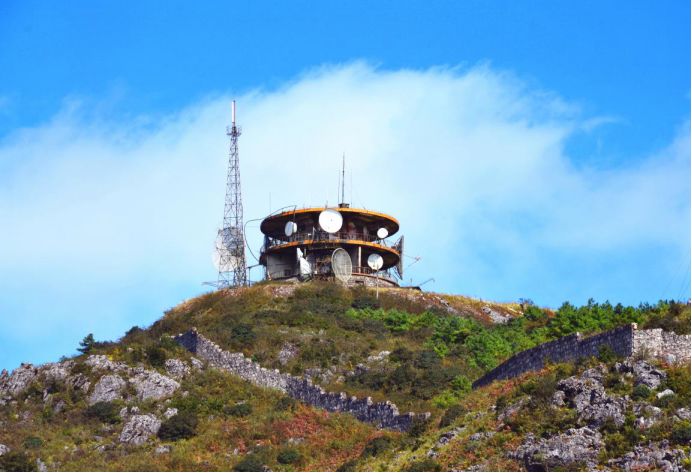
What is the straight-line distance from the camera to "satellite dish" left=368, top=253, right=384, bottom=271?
331ft

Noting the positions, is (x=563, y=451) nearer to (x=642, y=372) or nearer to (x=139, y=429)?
(x=642, y=372)

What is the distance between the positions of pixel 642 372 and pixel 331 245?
55.0m

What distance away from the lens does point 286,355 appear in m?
75.1

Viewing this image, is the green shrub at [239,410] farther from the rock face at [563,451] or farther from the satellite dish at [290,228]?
the satellite dish at [290,228]

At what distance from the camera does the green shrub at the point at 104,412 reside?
2569 inches

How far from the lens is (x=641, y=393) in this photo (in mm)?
44625

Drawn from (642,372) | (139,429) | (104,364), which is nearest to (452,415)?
(642,372)

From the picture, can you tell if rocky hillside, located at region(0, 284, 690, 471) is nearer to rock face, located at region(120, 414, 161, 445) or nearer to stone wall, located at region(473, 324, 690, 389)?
rock face, located at region(120, 414, 161, 445)

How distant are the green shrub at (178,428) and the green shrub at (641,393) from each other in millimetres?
25849

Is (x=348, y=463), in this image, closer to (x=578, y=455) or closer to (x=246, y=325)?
(x=578, y=455)

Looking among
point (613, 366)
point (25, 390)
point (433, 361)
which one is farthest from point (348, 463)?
point (25, 390)

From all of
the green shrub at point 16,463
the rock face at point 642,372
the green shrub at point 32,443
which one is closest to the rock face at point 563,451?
the rock face at point 642,372

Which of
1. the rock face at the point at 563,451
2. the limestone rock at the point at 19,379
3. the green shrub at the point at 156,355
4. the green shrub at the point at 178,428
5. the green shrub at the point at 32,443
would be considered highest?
the green shrub at the point at 156,355

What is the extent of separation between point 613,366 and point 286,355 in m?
31.6
